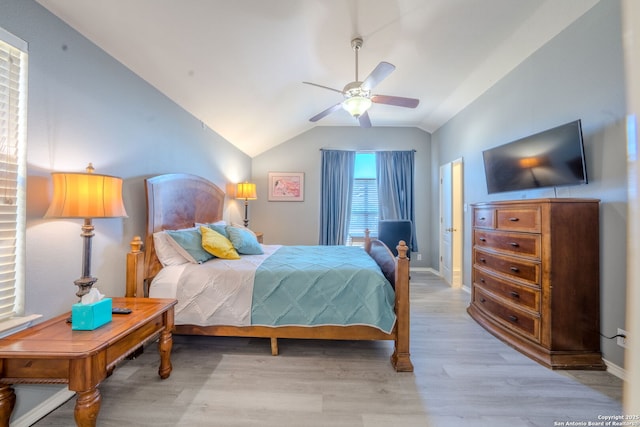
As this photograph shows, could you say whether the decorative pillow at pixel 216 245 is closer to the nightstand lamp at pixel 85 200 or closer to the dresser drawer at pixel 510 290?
the nightstand lamp at pixel 85 200

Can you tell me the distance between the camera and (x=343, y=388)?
1.85m

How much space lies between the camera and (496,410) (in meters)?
1.65

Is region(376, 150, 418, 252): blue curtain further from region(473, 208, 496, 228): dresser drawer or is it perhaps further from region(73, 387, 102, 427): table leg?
region(73, 387, 102, 427): table leg

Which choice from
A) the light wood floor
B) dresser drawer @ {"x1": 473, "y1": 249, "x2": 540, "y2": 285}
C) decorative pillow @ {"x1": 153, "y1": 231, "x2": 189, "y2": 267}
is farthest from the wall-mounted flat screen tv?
decorative pillow @ {"x1": 153, "y1": 231, "x2": 189, "y2": 267}

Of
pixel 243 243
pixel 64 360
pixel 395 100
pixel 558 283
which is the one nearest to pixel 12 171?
pixel 64 360

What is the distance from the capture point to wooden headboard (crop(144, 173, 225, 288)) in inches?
92.1

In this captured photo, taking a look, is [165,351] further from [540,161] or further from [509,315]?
[540,161]

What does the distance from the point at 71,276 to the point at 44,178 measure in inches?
25.3

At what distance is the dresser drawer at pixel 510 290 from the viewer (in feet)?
7.32

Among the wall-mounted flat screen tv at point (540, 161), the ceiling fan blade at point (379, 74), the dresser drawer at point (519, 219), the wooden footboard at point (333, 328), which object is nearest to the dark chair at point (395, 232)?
the wall-mounted flat screen tv at point (540, 161)

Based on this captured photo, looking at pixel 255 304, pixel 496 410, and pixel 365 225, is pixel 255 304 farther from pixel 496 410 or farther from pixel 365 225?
pixel 365 225

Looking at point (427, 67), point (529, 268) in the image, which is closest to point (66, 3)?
point (427, 67)

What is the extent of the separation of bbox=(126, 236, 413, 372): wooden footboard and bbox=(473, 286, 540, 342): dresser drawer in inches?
43.6

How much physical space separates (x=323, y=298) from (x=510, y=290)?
1.77 m
